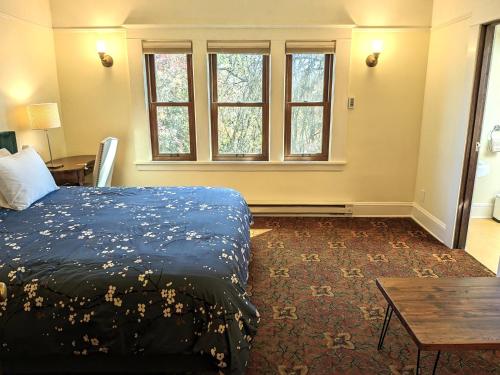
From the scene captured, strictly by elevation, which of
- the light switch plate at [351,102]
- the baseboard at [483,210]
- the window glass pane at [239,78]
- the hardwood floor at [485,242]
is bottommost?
the hardwood floor at [485,242]

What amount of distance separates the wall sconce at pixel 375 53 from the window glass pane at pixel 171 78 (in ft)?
6.75

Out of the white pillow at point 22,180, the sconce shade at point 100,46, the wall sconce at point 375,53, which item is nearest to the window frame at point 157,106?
the sconce shade at point 100,46

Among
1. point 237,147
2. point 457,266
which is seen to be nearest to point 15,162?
point 237,147

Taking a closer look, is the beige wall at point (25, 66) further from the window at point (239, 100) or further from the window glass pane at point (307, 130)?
the window glass pane at point (307, 130)

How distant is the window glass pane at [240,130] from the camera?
4.51 metres

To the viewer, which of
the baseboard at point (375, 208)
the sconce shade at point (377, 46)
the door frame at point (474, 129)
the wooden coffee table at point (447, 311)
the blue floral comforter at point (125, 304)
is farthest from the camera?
the baseboard at point (375, 208)

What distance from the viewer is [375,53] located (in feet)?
13.6

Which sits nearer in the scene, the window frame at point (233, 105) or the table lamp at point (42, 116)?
the table lamp at point (42, 116)

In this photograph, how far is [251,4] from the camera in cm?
415

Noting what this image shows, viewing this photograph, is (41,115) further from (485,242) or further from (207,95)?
(485,242)

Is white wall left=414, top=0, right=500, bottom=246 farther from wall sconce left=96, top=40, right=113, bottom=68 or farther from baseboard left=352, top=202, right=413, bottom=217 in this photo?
wall sconce left=96, top=40, right=113, bottom=68

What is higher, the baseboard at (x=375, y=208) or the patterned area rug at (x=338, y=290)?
the baseboard at (x=375, y=208)

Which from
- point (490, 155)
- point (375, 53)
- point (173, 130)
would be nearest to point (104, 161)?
point (173, 130)

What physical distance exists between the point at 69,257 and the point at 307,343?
4.76 feet
